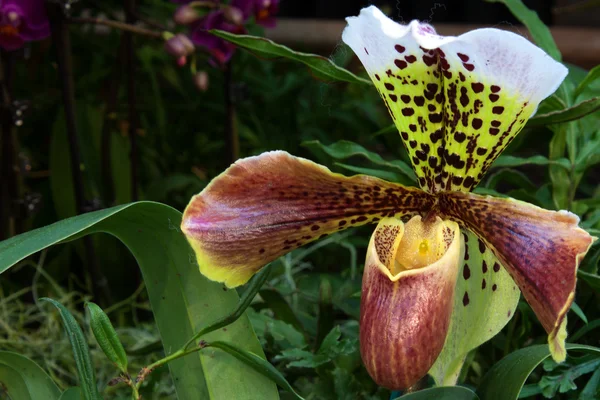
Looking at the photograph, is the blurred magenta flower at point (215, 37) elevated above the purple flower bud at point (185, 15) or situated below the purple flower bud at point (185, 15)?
below

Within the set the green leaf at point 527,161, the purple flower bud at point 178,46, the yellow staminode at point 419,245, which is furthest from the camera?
the purple flower bud at point 178,46

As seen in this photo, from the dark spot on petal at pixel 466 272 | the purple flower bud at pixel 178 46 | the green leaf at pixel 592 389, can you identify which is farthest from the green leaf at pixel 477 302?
the purple flower bud at pixel 178 46

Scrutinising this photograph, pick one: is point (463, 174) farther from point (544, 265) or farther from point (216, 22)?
point (216, 22)

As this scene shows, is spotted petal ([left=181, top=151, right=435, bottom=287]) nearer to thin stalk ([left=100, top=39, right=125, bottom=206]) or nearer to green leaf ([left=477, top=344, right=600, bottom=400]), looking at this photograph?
green leaf ([left=477, top=344, right=600, bottom=400])


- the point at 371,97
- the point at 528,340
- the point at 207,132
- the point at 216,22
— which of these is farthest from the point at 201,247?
the point at 371,97

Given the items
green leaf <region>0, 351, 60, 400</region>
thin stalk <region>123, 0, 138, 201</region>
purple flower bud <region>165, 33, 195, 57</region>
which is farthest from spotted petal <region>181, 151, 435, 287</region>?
thin stalk <region>123, 0, 138, 201</region>

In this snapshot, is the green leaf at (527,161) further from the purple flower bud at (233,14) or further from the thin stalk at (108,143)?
the thin stalk at (108,143)

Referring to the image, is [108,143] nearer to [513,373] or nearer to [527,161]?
[527,161]
